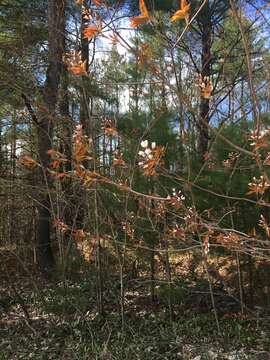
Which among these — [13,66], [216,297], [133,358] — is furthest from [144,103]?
[133,358]

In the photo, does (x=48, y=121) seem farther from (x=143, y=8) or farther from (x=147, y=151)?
(x=143, y=8)

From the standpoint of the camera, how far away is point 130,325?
17.1 feet

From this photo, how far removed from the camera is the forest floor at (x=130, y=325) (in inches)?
174

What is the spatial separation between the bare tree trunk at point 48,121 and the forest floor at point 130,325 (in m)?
1.10

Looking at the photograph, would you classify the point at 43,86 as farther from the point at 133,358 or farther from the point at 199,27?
the point at 133,358

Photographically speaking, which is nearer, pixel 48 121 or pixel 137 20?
pixel 137 20

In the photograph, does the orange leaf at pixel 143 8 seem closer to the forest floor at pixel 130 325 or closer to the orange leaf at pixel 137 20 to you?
the orange leaf at pixel 137 20

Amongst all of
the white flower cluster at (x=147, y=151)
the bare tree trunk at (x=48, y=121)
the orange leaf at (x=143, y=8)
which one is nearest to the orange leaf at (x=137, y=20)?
the orange leaf at (x=143, y=8)

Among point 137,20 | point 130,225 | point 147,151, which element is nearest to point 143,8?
point 137,20

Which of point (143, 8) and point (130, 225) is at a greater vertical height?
point (143, 8)

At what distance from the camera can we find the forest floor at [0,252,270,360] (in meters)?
4.42

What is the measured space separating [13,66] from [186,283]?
356 centimetres

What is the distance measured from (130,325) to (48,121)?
99.5 inches

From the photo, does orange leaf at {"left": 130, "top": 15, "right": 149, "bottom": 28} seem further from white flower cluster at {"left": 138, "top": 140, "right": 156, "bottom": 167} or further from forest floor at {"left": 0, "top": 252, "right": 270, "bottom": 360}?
forest floor at {"left": 0, "top": 252, "right": 270, "bottom": 360}
